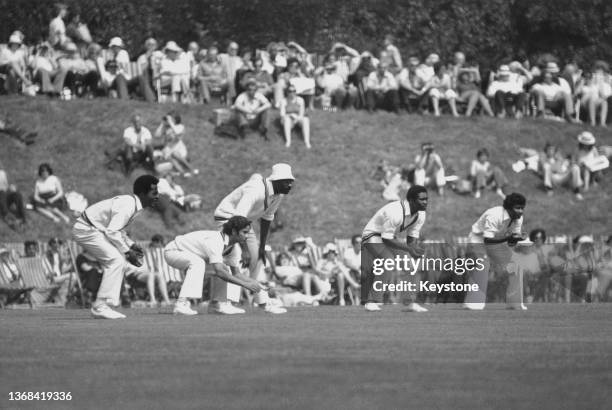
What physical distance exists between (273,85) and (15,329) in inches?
791

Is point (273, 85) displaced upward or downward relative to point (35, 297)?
upward

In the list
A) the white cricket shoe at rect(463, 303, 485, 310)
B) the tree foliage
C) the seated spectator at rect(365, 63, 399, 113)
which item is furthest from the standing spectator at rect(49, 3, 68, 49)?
the white cricket shoe at rect(463, 303, 485, 310)

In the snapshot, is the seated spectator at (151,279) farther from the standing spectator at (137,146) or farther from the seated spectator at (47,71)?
the seated spectator at (47,71)

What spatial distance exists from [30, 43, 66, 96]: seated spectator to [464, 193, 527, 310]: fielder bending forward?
16.6 meters

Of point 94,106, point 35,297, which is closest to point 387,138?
point 94,106

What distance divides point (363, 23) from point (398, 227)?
96.8 ft

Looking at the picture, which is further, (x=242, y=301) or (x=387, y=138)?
(x=387, y=138)

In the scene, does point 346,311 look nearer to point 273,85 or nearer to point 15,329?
point 15,329

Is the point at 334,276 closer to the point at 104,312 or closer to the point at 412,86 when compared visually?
the point at 104,312

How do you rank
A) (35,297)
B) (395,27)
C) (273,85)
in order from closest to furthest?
1. (35,297)
2. (273,85)
3. (395,27)

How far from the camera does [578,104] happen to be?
3862cm

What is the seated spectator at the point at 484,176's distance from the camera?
33.9 meters

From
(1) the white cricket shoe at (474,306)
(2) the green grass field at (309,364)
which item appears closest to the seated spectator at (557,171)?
(1) the white cricket shoe at (474,306)

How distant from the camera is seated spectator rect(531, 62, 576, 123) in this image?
3800 cm
